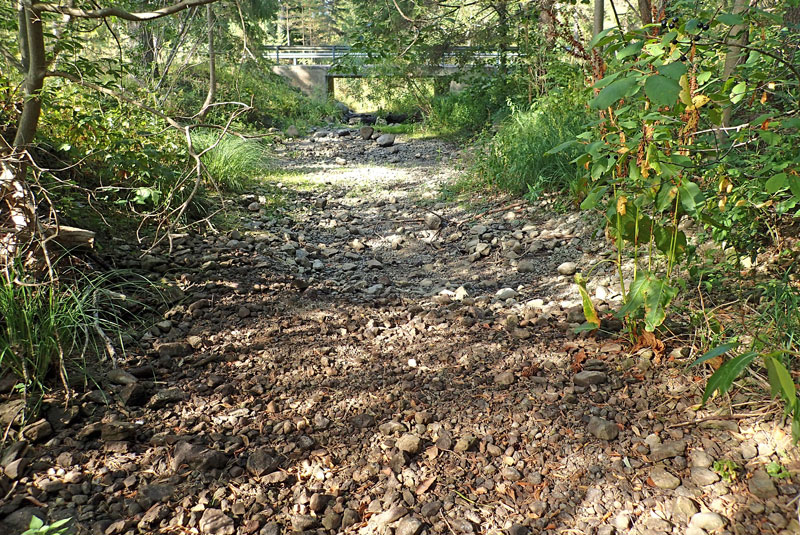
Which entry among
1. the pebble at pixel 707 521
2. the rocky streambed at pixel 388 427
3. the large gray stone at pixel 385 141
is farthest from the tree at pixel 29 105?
the large gray stone at pixel 385 141

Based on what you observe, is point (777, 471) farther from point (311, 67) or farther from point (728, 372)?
point (311, 67)

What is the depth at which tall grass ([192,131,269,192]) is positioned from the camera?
18.0 feet

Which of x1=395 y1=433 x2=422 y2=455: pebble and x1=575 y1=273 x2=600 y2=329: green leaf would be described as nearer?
x1=395 y1=433 x2=422 y2=455: pebble

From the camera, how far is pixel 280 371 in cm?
246

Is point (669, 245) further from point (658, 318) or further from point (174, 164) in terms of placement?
point (174, 164)

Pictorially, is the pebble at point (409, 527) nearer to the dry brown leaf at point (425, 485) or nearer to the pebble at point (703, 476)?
the dry brown leaf at point (425, 485)

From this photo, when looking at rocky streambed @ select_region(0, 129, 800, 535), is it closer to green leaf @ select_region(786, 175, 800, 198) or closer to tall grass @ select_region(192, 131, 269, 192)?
green leaf @ select_region(786, 175, 800, 198)

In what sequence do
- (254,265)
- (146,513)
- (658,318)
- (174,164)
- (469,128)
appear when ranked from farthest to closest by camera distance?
(469,128) < (174,164) < (254,265) < (658,318) < (146,513)

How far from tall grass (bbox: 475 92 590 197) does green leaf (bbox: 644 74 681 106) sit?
113 inches

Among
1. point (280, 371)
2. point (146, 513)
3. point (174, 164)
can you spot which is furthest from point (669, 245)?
point (174, 164)

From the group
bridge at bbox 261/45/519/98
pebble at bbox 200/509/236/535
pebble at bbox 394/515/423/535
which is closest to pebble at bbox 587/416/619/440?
pebble at bbox 394/515/423/535

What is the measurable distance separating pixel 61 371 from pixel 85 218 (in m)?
1.61

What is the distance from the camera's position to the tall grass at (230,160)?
548cm

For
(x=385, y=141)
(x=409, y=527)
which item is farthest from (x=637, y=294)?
(x=385, y=141)
